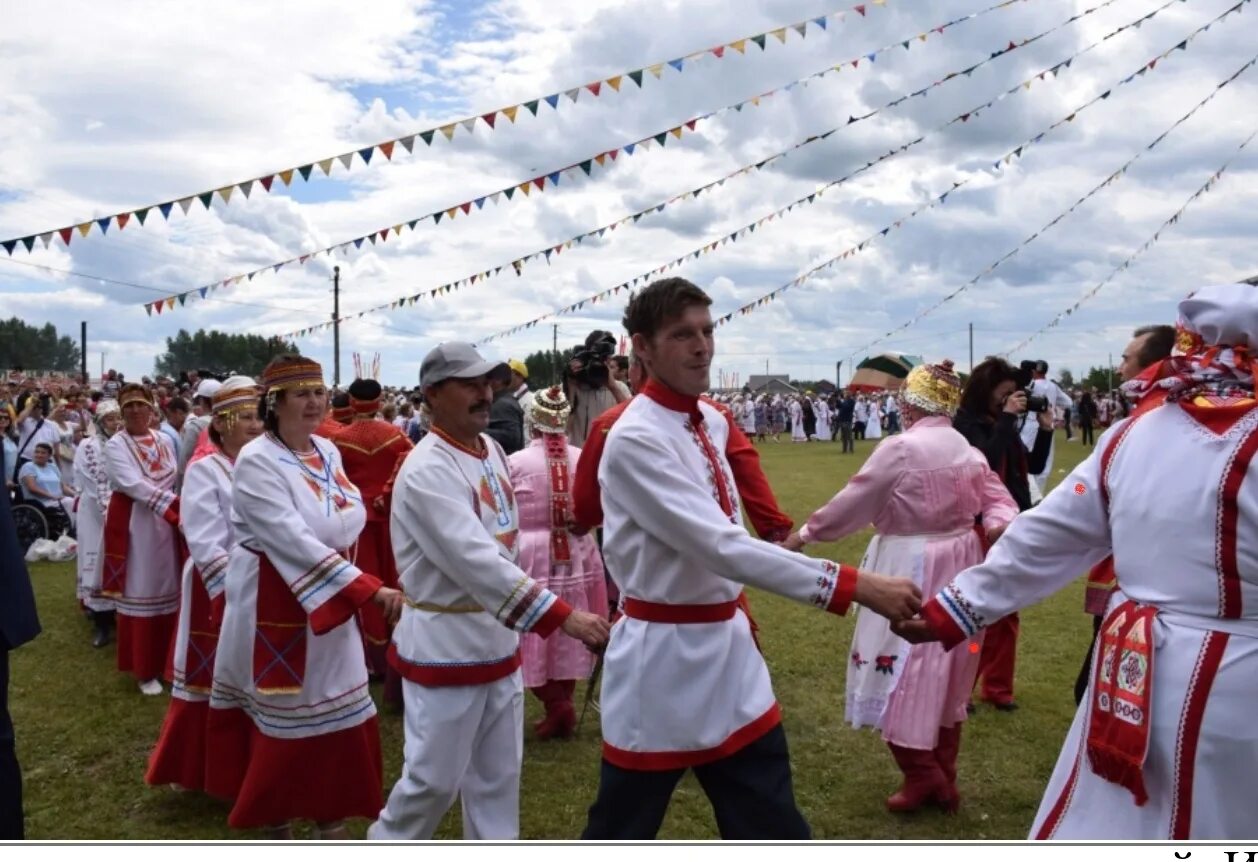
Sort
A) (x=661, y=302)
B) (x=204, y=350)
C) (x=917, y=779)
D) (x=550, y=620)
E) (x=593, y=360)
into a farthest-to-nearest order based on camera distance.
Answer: (x=204, y=350) → (x=593, y=360) → (x=917, y=779) → (x=550, y=620) → (x=661, y=302)

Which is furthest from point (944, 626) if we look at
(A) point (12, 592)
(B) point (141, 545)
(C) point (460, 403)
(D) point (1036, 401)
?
(B) point (141, 545)

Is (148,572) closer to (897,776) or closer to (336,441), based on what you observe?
(336,441)

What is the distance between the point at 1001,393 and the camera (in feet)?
19.8

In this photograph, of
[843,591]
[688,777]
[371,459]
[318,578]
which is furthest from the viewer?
[371,459]

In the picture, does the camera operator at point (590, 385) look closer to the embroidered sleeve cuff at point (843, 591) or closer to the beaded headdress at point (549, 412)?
the beaded headdress at point (549, 412)

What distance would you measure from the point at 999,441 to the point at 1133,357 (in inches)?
48.2

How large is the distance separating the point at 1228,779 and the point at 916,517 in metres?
2.46

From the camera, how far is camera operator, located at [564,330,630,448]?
637cm

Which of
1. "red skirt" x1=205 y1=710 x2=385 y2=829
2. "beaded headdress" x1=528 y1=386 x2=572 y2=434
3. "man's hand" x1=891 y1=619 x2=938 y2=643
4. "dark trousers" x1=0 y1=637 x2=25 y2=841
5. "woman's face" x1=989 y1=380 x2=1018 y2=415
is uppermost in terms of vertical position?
"woman's face" x1=989 y1=380 x2=1018 y2=415

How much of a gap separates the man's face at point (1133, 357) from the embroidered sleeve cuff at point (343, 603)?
12.7ft

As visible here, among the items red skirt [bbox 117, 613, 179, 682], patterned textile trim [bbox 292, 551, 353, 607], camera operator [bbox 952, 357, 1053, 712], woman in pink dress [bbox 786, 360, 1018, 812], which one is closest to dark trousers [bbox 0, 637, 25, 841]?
patterned textile trim [bbox 292, 551, 353, 607]

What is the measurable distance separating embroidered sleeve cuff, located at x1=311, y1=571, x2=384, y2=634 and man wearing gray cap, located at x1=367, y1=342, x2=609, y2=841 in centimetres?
28

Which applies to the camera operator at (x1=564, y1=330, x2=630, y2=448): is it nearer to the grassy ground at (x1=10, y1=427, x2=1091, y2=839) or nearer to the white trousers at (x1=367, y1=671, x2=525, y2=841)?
the grassy ground at (x1=10, y1=427, x2=1091, y2=839)

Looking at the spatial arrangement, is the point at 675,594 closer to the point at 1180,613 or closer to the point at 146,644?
the point at 1180,613
